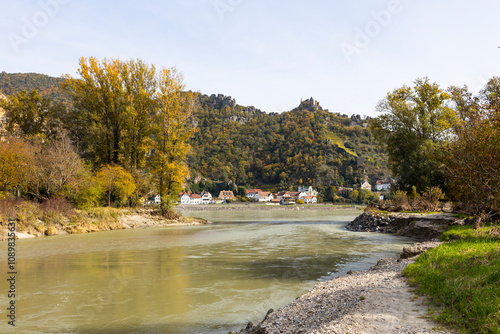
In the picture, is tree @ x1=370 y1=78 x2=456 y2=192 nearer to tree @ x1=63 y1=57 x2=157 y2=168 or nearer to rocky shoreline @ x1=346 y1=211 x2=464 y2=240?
rocky shoreline @ x1=346 y1=211 x2=464 y2=240

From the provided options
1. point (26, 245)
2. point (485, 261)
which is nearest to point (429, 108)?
point (485, 261)

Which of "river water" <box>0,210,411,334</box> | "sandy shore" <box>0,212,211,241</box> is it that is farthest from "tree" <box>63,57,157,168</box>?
"river water" <box>0,210,411,334</box>

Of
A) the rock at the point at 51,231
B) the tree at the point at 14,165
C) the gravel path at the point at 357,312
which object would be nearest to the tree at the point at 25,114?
the tree at the point at 14,165

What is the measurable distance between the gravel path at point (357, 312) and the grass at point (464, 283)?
314 mm

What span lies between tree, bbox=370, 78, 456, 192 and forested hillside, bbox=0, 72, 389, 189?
95.4m

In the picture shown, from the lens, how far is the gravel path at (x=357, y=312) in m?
4.49

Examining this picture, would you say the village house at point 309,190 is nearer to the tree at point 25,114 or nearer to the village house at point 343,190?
the village house at point 343,190

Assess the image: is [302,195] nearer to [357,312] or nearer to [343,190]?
[343,190]

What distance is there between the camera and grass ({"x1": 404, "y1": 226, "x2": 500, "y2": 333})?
442cm

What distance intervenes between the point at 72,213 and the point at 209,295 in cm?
2061

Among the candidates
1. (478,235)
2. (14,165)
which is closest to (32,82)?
(14,165)

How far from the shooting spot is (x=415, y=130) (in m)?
33.7

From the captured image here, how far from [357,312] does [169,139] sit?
2937 cm

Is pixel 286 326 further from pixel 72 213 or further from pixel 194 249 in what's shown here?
pixel 72 213
